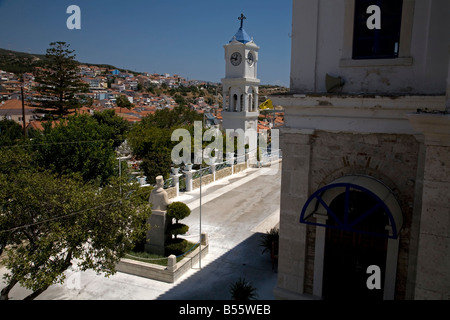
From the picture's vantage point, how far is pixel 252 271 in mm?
9422

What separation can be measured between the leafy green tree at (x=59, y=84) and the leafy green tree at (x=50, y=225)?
29762mm

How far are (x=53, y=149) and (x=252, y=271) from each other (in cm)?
1132

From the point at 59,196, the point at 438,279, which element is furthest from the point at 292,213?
the point at 59,196

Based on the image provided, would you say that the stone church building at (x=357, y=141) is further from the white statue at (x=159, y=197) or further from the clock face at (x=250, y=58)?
the clock face at (x=250, y=58)

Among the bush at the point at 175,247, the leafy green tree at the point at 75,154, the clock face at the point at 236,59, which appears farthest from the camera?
the clock face at the point at 236,59

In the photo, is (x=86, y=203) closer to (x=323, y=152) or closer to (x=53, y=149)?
(x=323, y=152)

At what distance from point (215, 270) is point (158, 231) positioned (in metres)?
1.91

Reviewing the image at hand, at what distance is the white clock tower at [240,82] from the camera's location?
2772cm

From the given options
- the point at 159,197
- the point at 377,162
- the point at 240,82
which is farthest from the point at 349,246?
the point at 240,82

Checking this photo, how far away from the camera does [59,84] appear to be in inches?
1347

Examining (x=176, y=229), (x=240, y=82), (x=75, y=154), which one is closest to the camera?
(x=176, y=229)

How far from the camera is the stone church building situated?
4762 millimetres

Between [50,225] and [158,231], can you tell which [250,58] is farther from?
[50,225]

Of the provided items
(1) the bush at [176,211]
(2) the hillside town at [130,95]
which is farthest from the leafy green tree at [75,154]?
(2) the hillside town at [130,95]
